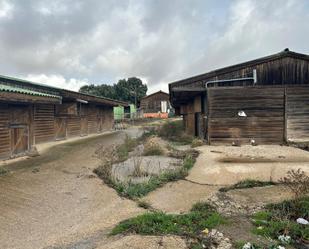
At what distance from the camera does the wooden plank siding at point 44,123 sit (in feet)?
53.9

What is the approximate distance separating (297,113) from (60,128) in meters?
14.7

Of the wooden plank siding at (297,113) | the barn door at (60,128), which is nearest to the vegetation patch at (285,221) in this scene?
the wooden plank siding at (297,113)

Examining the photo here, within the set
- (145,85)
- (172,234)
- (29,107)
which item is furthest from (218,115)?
(145,85)

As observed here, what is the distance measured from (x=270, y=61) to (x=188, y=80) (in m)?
4.18

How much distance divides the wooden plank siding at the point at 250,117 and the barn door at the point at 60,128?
10539 mm

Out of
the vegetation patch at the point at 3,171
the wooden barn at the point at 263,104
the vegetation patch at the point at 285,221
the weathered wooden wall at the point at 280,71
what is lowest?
the vegetation patch at the point at 285,221

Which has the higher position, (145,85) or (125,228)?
(145,85)

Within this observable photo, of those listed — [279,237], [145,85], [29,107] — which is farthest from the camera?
[145,85]

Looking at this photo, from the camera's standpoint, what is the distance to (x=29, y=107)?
551 inches

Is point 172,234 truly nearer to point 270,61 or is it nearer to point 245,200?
point 245,200

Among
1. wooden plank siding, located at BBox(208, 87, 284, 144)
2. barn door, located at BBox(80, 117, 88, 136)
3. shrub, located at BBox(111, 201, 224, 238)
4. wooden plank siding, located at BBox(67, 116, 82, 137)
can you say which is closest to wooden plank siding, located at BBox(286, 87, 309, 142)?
wooden plank siding, located at BBox(208, 87, 284, 144)

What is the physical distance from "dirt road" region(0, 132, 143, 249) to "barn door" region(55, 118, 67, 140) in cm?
856

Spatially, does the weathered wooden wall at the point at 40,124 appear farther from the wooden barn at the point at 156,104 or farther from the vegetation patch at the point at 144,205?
the wooden barn at the point at 156,104

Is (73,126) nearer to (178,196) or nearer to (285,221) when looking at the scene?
(178,196)
